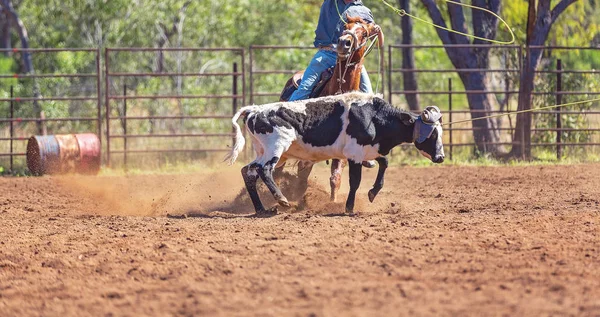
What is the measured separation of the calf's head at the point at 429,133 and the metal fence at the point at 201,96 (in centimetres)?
577

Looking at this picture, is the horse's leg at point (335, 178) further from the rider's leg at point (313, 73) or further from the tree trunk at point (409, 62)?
the tree trunk at point (409, 62)

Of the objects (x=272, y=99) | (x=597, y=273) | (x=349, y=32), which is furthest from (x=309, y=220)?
(x=272, y=99)

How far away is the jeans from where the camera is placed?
9961 mm

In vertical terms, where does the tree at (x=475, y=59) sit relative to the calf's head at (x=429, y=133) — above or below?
above

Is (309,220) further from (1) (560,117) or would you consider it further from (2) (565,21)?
(2) (565,21)

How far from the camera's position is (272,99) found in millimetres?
20922

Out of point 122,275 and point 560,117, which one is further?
point 560,117

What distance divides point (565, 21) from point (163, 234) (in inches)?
590

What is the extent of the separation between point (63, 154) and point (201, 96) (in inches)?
93.9

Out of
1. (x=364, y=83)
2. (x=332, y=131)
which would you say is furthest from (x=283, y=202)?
(x=364, y=83)

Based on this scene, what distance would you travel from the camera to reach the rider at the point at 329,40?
391 inches

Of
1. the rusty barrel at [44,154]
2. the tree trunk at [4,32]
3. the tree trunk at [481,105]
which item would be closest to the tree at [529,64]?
the tree trunk at [481,105]

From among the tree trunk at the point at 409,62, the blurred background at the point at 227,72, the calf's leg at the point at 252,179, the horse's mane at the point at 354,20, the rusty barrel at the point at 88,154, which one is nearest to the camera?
the calf's leg at the point at 252,179

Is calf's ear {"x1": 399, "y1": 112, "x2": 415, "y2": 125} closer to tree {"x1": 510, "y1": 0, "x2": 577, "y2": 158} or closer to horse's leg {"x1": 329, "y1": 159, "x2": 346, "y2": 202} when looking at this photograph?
horse's leg {"x1": 329, "y1": 159, "x2": 346, "y2": 202}
